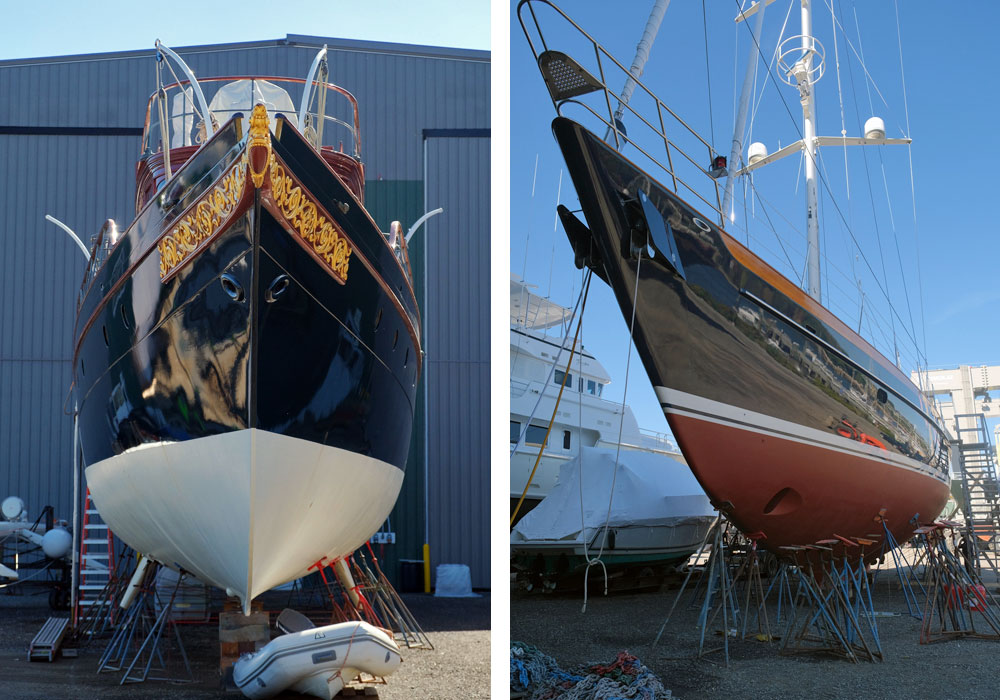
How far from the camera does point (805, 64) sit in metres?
5.91

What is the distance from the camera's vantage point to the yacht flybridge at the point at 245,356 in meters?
3.33

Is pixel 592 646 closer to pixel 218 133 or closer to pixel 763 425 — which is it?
pixel 763 425

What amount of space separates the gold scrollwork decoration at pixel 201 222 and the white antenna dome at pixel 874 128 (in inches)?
173

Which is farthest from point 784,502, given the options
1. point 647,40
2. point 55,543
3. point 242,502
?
point 55,543

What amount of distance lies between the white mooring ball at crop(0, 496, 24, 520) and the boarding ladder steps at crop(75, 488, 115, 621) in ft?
1.98

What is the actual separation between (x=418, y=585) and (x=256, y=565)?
14.9 feet

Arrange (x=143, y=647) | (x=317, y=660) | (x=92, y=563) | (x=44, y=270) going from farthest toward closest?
(x=44, y=270) < (x=92, y=563) < (x=143, y=647) < (x=317, y=660)

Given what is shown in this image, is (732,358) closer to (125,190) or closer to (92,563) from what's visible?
(92,563)

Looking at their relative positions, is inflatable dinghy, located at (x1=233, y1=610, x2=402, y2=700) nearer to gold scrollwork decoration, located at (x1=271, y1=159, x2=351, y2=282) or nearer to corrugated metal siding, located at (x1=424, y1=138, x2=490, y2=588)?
gold scrollwork decoration, located at (x1=271, y1=159, x2=351, y2=282)

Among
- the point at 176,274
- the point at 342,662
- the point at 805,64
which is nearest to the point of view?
the point at 342,662

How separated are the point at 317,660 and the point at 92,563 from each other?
3.04 meters

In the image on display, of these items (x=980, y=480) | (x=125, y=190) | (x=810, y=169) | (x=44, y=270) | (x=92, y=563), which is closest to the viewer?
(x=92, y=563)

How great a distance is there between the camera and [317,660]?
3219 mm

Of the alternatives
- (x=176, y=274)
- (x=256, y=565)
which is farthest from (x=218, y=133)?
(x=256, y=565)
